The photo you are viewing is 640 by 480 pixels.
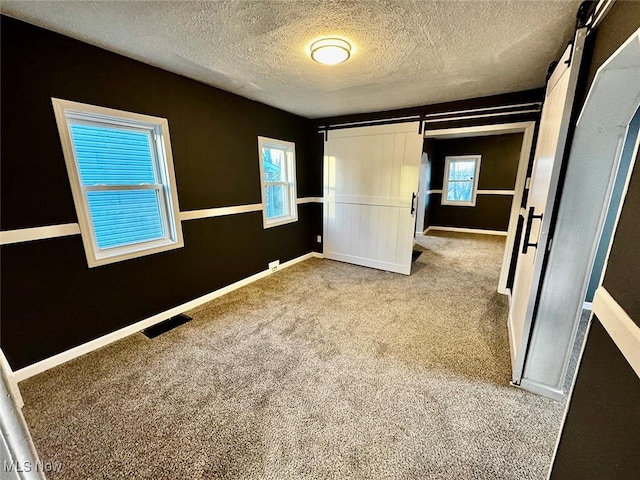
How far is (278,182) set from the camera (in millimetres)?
3711

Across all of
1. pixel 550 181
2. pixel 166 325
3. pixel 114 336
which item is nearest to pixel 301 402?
pixel 166 325

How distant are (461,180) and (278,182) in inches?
204

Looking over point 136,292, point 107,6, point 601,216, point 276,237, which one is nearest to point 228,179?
point 276,237

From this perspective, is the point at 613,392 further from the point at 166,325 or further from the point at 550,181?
the point at 166,325

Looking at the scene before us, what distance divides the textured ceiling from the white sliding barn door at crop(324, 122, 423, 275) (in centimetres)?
95

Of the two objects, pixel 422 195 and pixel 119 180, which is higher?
pixel 119 180

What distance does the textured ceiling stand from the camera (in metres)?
1.42

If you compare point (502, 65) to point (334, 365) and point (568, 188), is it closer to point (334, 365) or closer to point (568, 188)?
point (568, 188)

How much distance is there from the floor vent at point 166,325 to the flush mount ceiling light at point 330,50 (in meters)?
2.52

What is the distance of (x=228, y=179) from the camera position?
291 cm

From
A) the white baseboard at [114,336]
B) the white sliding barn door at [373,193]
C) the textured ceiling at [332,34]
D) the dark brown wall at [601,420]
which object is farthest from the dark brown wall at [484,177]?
the dark brown wall at [601,420]

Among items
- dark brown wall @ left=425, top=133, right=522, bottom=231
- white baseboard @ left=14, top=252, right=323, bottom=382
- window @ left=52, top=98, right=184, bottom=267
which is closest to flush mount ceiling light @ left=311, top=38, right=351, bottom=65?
window @ left=52, top=98, right=184, bottom=267

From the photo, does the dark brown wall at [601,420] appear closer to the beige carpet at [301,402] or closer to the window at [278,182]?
the beige carpet at [301,402]

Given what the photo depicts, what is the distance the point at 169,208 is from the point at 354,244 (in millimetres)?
2581
